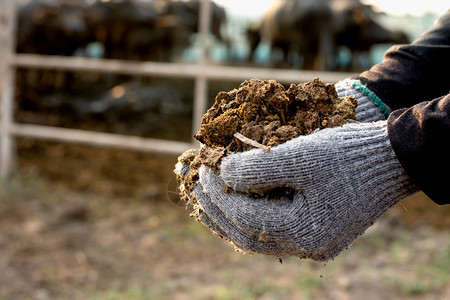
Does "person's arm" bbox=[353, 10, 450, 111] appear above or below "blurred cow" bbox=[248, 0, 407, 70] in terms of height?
below

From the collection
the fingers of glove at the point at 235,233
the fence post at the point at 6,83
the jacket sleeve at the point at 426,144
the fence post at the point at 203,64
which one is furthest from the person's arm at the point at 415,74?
the fence post at the point at 6,83

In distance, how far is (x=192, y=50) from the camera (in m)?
12.5

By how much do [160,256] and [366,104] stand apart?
7.37ft

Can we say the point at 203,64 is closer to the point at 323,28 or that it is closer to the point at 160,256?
the point at 160,256

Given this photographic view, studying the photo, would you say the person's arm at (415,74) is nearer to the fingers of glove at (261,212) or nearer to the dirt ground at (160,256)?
the fingers of glove at (261,212)

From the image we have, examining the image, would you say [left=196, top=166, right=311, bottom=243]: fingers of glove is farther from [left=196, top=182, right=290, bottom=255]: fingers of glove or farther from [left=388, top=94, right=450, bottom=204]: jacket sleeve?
[left=388, top=94, right=450, bottom=204]: jacket sleeve

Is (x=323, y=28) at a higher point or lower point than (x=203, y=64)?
higher

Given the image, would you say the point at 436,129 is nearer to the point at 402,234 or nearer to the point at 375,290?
the point at 375,290

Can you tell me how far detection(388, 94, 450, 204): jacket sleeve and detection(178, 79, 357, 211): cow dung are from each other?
0.15 meters

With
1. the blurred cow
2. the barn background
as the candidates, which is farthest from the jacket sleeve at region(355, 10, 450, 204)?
the blurred cow

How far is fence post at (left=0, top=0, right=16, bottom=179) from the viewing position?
4.54 metres

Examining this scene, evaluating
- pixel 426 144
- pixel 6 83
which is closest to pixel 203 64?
pixel 6 83

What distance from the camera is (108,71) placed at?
415 centimetres

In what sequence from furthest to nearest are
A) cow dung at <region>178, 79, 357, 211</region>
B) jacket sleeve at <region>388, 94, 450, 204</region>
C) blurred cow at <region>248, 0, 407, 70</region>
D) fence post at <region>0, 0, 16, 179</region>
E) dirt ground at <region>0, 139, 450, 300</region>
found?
blurred cow at <region>248, 0, 407, 70</region>
fence post at <region>0, 0, 16, 179</region>
dirt ground at <region>0, 139, 450, 300</region>
cow dung at <region>178, 79, 357, 211</region>
jacket sleeve at <region>388, 94, 450, 204</region>
